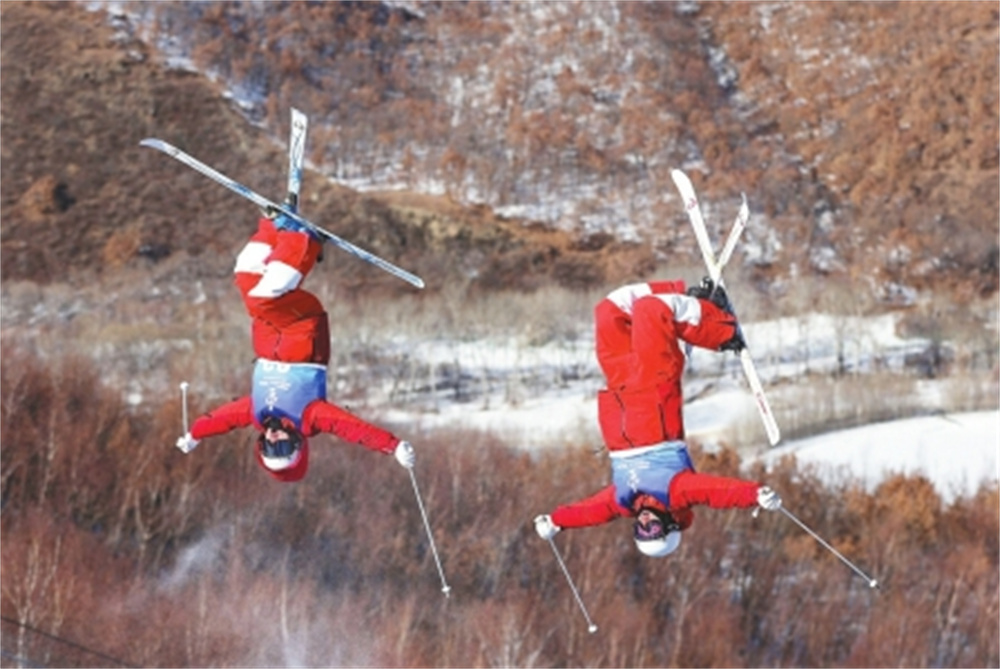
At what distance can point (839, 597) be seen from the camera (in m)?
37.4

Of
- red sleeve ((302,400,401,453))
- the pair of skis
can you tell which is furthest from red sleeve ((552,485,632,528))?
the pair of skis

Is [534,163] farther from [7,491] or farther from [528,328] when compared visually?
[7,491]

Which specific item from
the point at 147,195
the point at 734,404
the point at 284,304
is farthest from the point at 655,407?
the point at 147,195

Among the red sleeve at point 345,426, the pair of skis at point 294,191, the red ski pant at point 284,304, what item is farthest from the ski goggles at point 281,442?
Answer: the pair of skis at point 294,191

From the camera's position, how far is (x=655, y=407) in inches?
417

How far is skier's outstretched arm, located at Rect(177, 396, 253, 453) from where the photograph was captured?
462 inches

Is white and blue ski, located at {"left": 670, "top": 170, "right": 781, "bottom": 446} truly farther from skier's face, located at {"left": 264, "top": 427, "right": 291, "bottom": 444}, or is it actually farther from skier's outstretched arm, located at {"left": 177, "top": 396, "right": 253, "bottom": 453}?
skier's outstretched arm, located at {"left": 177, "top": 396, "right": 253, "bottom": 453}

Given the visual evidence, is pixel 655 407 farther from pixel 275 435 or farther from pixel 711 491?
pixel 275 435

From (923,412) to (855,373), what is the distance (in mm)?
2136

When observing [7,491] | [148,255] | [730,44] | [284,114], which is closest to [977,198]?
[730,44]

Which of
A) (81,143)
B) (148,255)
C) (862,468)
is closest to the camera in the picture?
(862,468)

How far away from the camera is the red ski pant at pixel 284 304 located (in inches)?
428

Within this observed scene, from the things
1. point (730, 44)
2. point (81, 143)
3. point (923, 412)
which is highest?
point (730, 44)

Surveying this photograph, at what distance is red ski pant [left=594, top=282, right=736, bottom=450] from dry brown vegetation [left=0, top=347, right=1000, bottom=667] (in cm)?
2031
